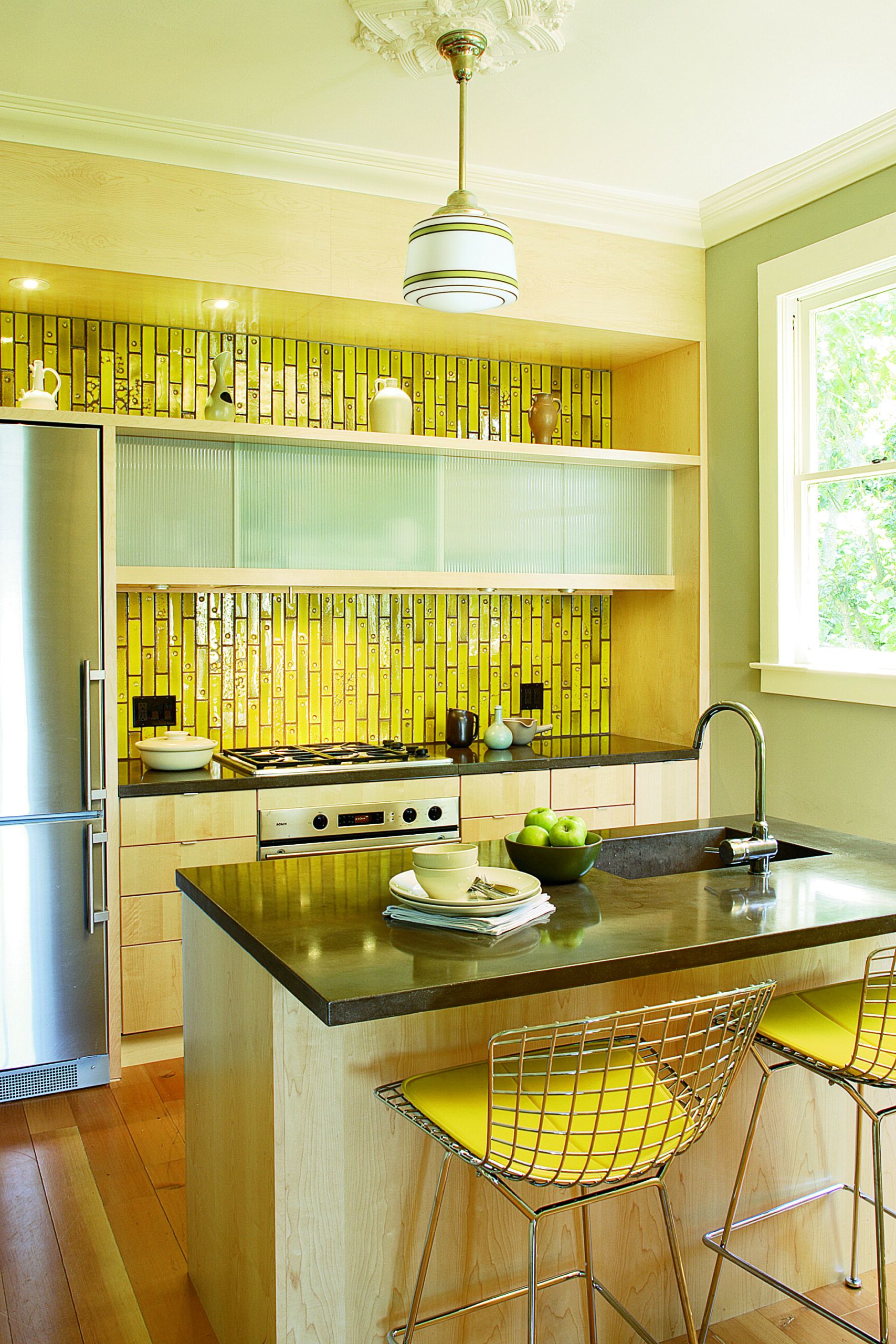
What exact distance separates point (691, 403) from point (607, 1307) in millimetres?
3370

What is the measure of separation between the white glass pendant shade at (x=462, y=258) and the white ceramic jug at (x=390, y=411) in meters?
1.57

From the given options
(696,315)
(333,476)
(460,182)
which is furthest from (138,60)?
(696,315)

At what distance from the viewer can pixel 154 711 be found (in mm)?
4012

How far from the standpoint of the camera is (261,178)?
3.56m

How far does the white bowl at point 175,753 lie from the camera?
3619mm

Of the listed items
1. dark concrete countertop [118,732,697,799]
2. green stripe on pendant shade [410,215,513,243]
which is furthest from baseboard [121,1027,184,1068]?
green stripe on pendant shade [410,215,513,243]

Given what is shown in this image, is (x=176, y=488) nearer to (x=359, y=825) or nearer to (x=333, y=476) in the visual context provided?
(x=333, y=476)

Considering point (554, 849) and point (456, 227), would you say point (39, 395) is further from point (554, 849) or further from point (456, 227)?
point (554, 849)

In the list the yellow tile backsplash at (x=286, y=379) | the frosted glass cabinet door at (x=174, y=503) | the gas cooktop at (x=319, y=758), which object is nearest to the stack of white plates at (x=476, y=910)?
the gas cooktop at (x=319, y=758)

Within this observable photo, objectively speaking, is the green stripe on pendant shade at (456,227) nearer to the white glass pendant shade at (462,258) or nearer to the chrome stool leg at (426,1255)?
the white glass pendant shade at (462,258)

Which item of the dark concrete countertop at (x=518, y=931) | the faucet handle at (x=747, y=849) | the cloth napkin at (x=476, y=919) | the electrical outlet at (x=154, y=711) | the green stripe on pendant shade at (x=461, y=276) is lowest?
the dark concrete countertop at (x=518, y=931)

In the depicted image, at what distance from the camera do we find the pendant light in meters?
2.33

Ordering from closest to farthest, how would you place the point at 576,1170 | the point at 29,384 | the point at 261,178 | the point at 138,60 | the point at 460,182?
1. the point at 576,1170
2. the point at 460,182
3. the point at 138,60
4. the point at 261,178
5. the point at 29,384

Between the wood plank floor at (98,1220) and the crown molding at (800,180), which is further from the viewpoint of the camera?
the crown molding at (800,180)
